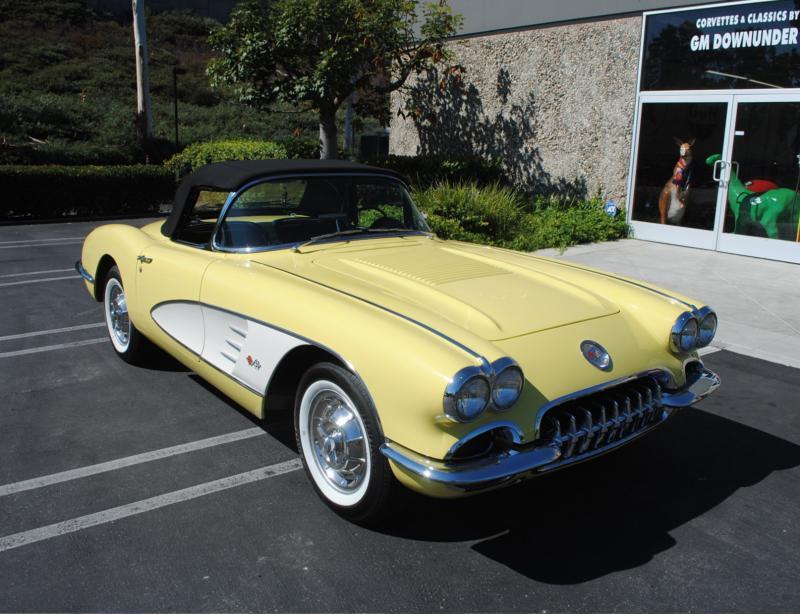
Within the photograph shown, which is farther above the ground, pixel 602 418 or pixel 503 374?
pixel 503 374

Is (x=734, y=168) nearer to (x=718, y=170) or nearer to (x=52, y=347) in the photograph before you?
(x=718, y=170)

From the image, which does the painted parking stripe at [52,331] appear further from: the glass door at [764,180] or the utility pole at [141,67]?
the utility pole at [141,67]

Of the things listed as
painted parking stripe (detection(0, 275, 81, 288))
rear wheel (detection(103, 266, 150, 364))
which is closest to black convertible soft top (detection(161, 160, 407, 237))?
rear wheel (detection(103, 266, 150, 364))

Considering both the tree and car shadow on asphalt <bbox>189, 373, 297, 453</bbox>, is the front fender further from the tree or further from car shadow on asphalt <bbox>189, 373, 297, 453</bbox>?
the tree

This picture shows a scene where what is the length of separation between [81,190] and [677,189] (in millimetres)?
11302

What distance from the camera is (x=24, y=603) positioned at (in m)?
2.58

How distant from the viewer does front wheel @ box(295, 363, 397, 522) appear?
293cm

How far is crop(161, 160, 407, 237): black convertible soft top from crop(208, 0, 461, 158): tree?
726 cm

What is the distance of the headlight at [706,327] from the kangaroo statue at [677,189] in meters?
7.72

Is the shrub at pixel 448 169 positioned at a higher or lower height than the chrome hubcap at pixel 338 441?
higher

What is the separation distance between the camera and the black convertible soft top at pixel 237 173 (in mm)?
4320

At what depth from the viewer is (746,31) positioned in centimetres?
980

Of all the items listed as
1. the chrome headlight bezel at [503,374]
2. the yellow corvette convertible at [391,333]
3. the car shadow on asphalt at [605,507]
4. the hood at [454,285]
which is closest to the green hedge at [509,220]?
the yellow corvette convertible at [391,333]

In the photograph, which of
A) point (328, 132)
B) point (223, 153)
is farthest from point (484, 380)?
point (223, 153)
